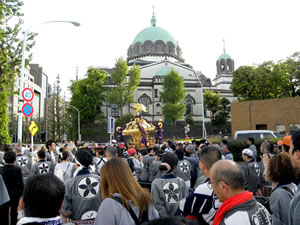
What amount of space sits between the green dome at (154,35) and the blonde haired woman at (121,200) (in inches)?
2225

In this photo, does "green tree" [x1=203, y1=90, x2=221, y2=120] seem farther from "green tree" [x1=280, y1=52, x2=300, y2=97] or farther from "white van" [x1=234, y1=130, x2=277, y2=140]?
"white van" [x1=234, y1=130, x2=277, y2=140]

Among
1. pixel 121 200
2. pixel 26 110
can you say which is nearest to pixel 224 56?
pixel 26 110

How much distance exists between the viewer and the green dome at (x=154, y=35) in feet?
187

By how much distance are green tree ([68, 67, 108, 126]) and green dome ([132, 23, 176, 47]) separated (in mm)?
18439

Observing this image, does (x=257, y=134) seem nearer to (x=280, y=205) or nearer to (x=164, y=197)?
(x=164, y=197)

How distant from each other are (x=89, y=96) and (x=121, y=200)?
1617 inches

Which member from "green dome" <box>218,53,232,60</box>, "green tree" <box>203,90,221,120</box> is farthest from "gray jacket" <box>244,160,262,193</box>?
"green dome" <box>218,53,232,60</box>

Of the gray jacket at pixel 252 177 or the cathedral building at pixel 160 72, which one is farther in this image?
the cathedral building at pixel 160 72

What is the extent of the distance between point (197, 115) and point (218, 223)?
162ft

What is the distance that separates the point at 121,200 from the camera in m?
2.46

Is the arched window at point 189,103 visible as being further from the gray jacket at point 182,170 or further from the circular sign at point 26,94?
the gray jacket at point 182,170

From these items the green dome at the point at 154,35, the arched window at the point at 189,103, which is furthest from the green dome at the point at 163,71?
the green dome at the point at 154,35

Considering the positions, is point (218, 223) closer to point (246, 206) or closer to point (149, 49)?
point (246, 206)

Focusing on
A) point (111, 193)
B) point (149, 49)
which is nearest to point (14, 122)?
point (149, 49)
